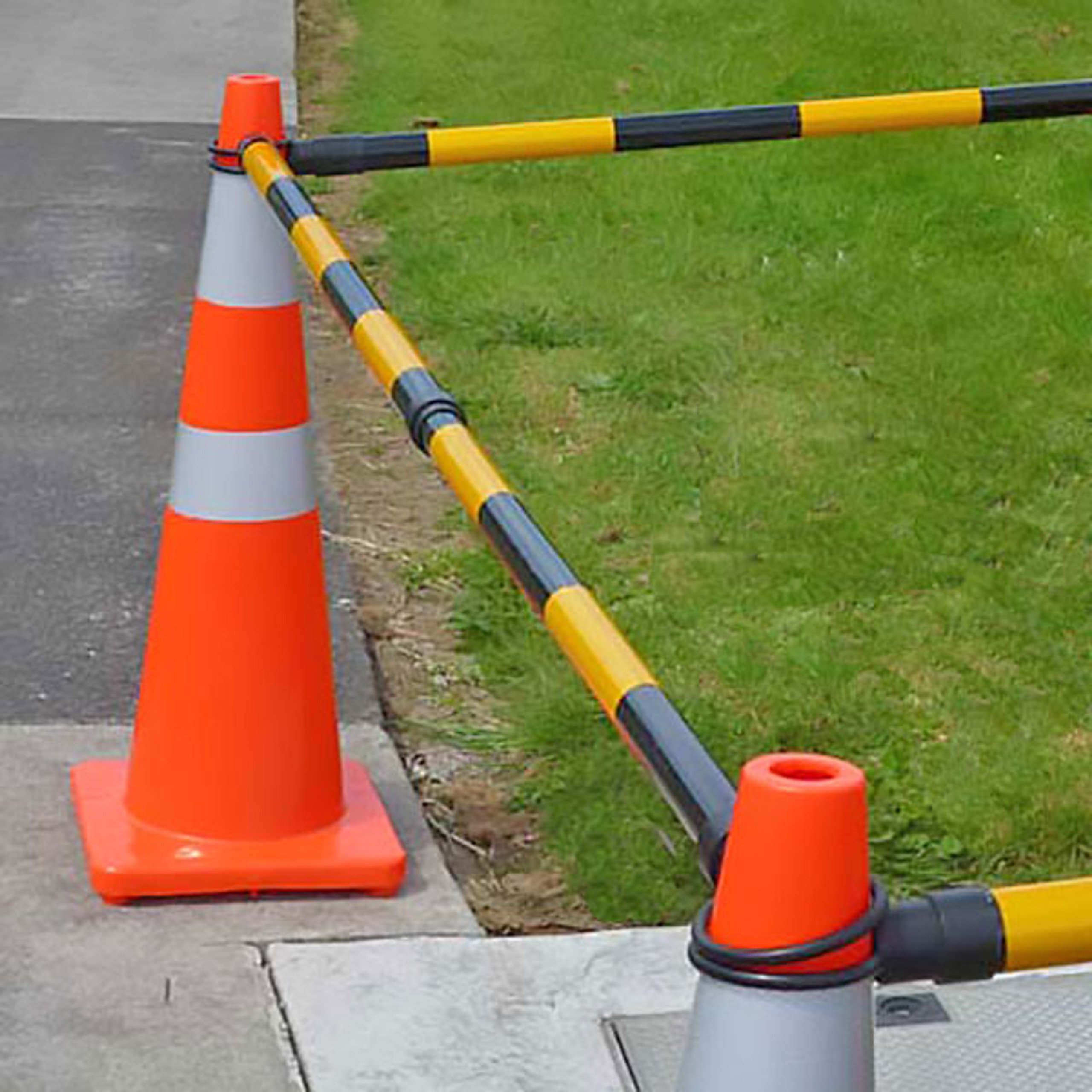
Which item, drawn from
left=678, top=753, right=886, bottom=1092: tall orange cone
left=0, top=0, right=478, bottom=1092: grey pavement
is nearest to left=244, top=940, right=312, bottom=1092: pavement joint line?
left=0, top=0, right=478, bottom=1092: grey pavement

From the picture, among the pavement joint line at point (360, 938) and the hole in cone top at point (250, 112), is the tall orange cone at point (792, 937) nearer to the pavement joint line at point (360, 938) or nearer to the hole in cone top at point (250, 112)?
the pavement joint line at point (360, 938)

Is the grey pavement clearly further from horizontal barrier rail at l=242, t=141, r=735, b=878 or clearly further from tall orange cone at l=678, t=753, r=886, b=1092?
tall orange cone at l=678, t=753, r=886, b=1092

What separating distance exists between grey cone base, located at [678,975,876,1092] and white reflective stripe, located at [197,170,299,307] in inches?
97.0

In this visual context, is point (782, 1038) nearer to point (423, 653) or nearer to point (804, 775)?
point (804, 775)

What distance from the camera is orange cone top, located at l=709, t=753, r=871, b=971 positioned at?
5.32ft

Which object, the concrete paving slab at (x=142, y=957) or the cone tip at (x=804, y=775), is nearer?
the cone tip at (x=804, y=775)

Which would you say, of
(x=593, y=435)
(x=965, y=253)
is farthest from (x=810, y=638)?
(x=965, y=253)

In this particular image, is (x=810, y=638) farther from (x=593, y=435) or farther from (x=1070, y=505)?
(x=593, y=435)

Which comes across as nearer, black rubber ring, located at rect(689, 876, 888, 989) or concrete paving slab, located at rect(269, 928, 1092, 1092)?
black rubber ring, located at rect(689, 876, 888, 989)

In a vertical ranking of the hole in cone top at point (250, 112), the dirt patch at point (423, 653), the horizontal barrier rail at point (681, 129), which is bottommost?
the dirt patch at point (423, 653)

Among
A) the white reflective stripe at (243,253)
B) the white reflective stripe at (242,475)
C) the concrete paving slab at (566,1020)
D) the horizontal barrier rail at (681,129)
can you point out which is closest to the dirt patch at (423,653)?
the concrete paving slab at (566,1020)

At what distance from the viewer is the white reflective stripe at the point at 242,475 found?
4035 millimetres

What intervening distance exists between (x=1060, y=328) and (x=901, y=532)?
1.74m

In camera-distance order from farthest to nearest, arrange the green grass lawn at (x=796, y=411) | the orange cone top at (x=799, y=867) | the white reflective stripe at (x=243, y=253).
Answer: the green grass lawn at (x=796, y=411) < the white reflective stripe at (x=243, y=253) < the orange cone top at (x=799, y=867)
